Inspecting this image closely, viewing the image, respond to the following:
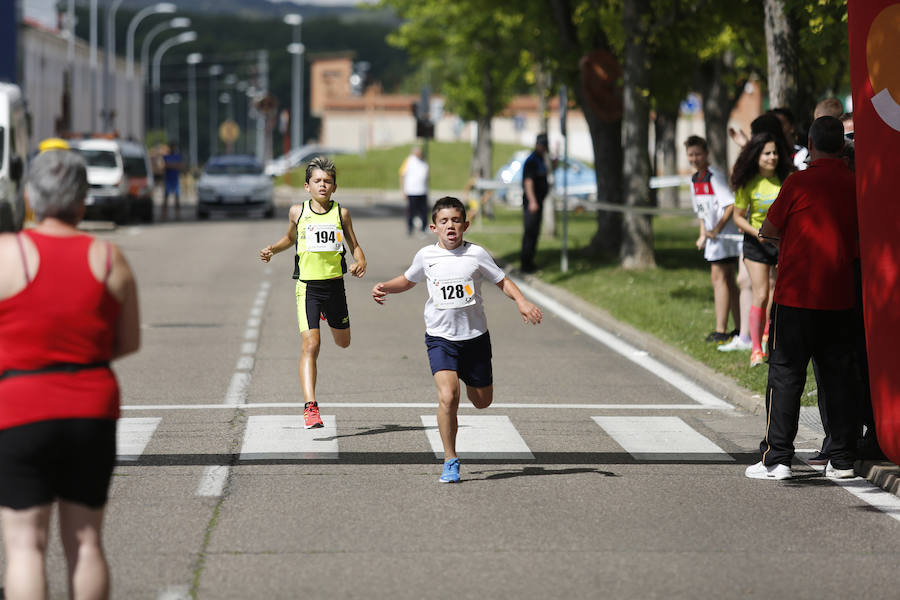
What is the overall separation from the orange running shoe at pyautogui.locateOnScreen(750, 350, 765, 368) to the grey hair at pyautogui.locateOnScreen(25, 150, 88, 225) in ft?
27.9

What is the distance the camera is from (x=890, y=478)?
806 centimetres

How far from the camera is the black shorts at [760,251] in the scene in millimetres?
12109

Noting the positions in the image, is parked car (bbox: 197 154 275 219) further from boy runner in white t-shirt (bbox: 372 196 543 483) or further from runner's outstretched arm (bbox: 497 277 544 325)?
runner's outstretched arm (bbox: 497 277 544 325)

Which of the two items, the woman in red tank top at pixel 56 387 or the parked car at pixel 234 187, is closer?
the woman in red tank top at pixel 56 387

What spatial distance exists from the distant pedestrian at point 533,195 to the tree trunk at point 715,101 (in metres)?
12.4

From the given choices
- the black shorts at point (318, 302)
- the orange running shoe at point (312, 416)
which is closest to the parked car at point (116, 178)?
the black shorts at point (318, 302)

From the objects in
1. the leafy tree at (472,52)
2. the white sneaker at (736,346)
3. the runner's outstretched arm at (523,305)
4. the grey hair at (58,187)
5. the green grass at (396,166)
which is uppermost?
the leafy tree at (472,52)

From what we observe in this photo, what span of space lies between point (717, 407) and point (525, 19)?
16633mm

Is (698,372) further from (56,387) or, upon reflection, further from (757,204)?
(56,387)

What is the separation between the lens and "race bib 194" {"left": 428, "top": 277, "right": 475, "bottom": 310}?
7.92 meters

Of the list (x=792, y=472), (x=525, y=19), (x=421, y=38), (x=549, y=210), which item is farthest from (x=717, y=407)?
(x=421, y=38)

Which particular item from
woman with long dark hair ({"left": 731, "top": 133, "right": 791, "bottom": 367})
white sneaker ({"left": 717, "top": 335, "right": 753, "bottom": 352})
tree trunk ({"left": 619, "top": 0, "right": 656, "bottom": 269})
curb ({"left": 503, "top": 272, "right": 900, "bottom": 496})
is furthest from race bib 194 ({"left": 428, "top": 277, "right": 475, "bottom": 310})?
tree trunk ({"left": 619, "top": 0, "right": 656, "bottom": 269})

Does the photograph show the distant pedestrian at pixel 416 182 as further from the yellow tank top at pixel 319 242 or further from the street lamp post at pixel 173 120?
the street lamp post at pixel 173 120

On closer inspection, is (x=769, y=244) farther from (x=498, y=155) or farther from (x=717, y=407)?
(x=498, y=155)
